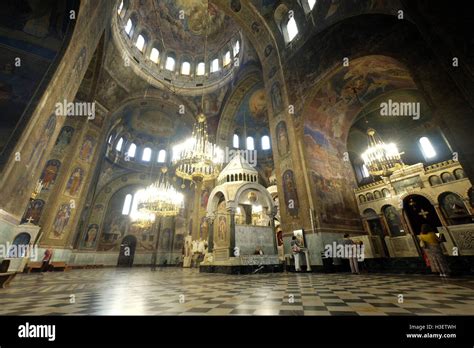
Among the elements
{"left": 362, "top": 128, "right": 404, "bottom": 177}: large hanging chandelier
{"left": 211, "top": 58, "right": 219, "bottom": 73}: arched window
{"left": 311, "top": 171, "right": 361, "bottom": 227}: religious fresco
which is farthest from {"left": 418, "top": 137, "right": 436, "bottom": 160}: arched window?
{"left": 211, "top": 58, "right": 219, "bottom": 73}: arched window

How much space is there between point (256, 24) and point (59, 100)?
477 inches

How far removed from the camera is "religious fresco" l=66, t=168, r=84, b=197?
39.9 ft

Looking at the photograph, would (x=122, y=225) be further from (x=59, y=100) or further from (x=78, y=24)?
(x=78, y=24)

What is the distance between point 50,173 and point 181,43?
1615 cm

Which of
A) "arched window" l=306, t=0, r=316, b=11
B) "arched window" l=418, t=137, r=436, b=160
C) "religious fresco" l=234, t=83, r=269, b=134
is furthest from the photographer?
"religious fresco" l=234, t=83, r=269, b=134

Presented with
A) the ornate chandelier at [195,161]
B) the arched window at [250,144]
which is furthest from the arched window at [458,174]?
the arched window at [250,144]

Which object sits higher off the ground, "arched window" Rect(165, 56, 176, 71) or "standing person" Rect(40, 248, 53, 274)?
"arched window" Rect(165, 56, 176, 71)

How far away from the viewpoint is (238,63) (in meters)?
16.6

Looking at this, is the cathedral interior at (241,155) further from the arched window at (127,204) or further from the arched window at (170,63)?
the arched window at (170,63)

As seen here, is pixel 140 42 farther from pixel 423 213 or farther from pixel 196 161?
pixel 423 213

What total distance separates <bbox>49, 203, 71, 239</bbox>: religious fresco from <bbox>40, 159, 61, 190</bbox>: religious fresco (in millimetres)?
1457

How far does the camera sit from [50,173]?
38.3 ft

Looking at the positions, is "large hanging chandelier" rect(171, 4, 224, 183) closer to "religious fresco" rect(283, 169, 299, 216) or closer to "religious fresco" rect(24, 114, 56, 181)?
"religious fresco" rect(283, 169, 299, 216)

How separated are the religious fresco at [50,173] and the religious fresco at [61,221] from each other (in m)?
1.46
